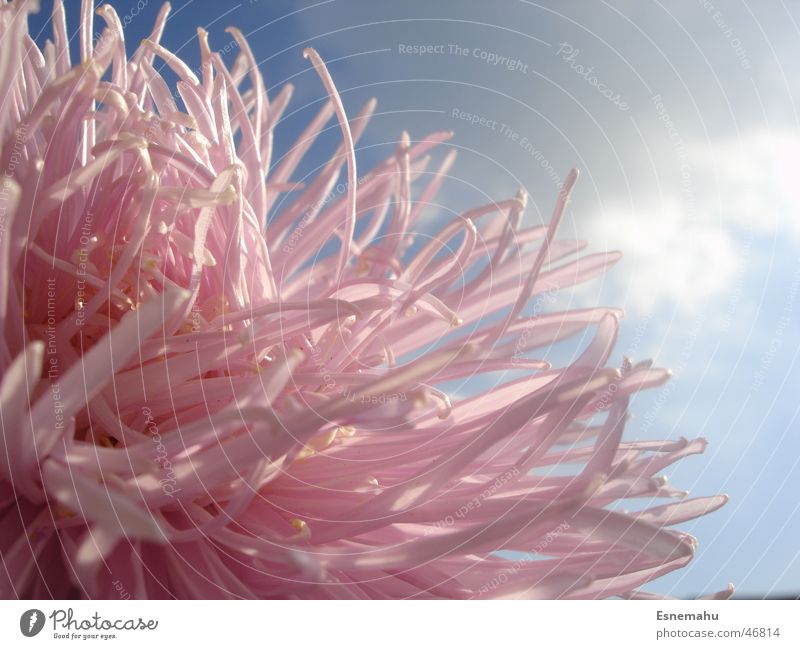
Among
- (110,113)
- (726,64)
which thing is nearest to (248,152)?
(110,113)

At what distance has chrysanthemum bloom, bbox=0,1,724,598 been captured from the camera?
0.84 ft

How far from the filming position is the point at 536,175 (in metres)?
0.54

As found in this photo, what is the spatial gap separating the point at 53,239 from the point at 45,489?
12 centimetres

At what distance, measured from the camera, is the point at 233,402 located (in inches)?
11.6

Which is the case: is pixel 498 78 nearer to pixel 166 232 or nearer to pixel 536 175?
pixel 536 175
